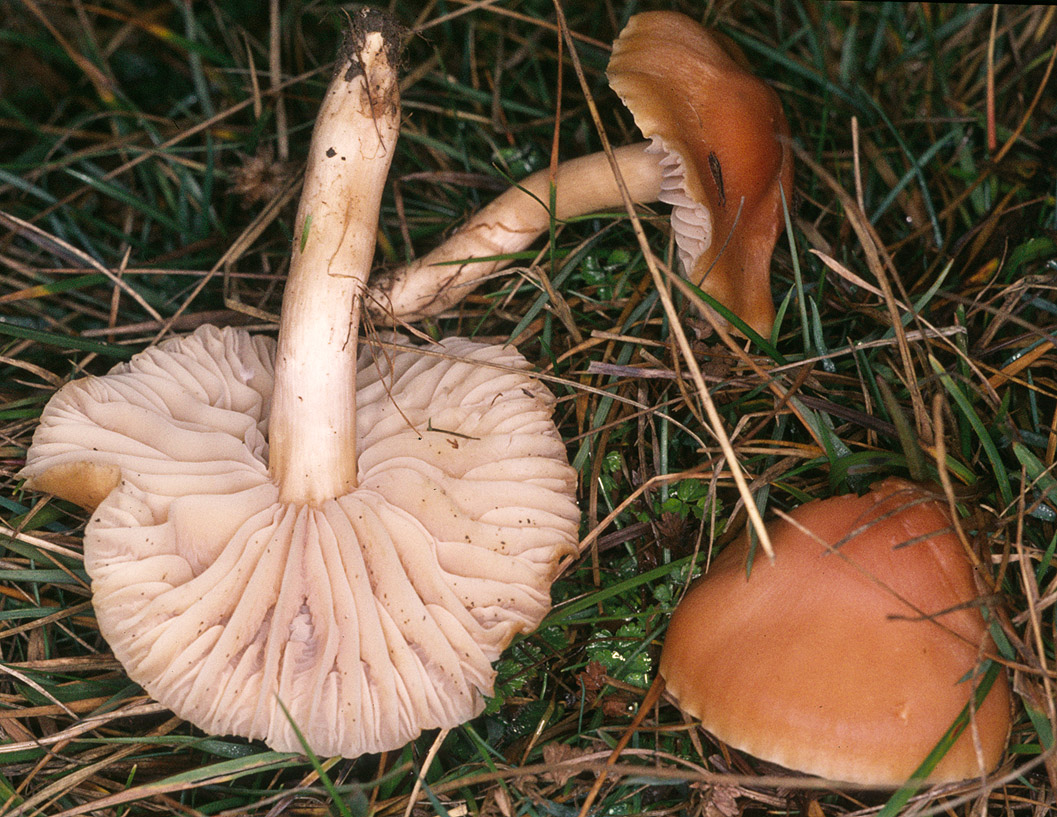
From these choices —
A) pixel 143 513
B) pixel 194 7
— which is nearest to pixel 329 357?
pixel 143 513

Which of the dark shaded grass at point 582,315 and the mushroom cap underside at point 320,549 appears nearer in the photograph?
the mushroom cap underside at point 320,549

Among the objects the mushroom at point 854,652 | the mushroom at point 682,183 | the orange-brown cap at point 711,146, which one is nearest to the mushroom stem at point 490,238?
the mushroom at point 682,183

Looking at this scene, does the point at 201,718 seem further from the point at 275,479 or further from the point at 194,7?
the point at 194,7

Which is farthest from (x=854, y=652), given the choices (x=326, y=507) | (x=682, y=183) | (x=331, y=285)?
(x=331, y=285)

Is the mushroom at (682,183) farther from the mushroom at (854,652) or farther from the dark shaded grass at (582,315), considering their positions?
the mushroom at (854,652)

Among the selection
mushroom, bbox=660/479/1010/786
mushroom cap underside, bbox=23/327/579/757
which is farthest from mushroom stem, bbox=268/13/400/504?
mushroom, bbox=660/479/1010/786

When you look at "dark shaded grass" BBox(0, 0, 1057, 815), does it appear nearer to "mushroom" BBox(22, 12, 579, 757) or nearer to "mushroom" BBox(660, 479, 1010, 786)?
"mushroom" BBox(660, 479, 1010, 786)

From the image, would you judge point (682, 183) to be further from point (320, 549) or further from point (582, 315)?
point (320, 549)
